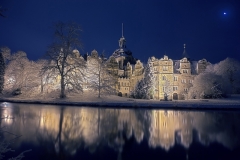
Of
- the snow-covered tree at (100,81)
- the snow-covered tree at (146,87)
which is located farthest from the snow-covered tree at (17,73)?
the snow-covered tree at (146,87)

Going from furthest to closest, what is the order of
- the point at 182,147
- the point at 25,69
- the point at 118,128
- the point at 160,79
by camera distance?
1. the point at 160,79
2. the point at 25,69
3. the point at 118,128
4. the point at 182,147

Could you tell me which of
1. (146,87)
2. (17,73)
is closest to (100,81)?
(146,87)

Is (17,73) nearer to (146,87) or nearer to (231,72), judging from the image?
(146,87)

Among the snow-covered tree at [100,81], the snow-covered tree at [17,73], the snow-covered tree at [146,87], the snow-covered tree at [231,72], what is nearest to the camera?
the snow-covered tree at [100,81]

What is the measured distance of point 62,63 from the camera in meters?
33.2

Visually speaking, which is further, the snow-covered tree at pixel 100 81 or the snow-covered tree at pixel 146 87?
the snow-covered tree at pixel 146 87

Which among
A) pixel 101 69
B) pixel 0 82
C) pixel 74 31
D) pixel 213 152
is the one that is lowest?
pixel 213 152

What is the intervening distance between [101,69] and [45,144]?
1209 inches

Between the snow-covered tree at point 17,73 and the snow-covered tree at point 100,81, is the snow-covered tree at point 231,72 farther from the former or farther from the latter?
the snow-covered tree at point 17,73

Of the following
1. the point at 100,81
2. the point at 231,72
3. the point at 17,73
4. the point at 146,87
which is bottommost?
the point at 146,87

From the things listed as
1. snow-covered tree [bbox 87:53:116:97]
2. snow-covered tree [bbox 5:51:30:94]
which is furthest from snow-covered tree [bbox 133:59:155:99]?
snow-covered tree [bbox 5:51:30:94]

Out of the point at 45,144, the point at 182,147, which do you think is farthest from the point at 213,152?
the point at 45,144

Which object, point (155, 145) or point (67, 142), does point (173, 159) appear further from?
point (67, 142)

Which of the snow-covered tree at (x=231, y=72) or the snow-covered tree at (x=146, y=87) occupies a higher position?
the snow-covered tree at (x=231, y=72)
